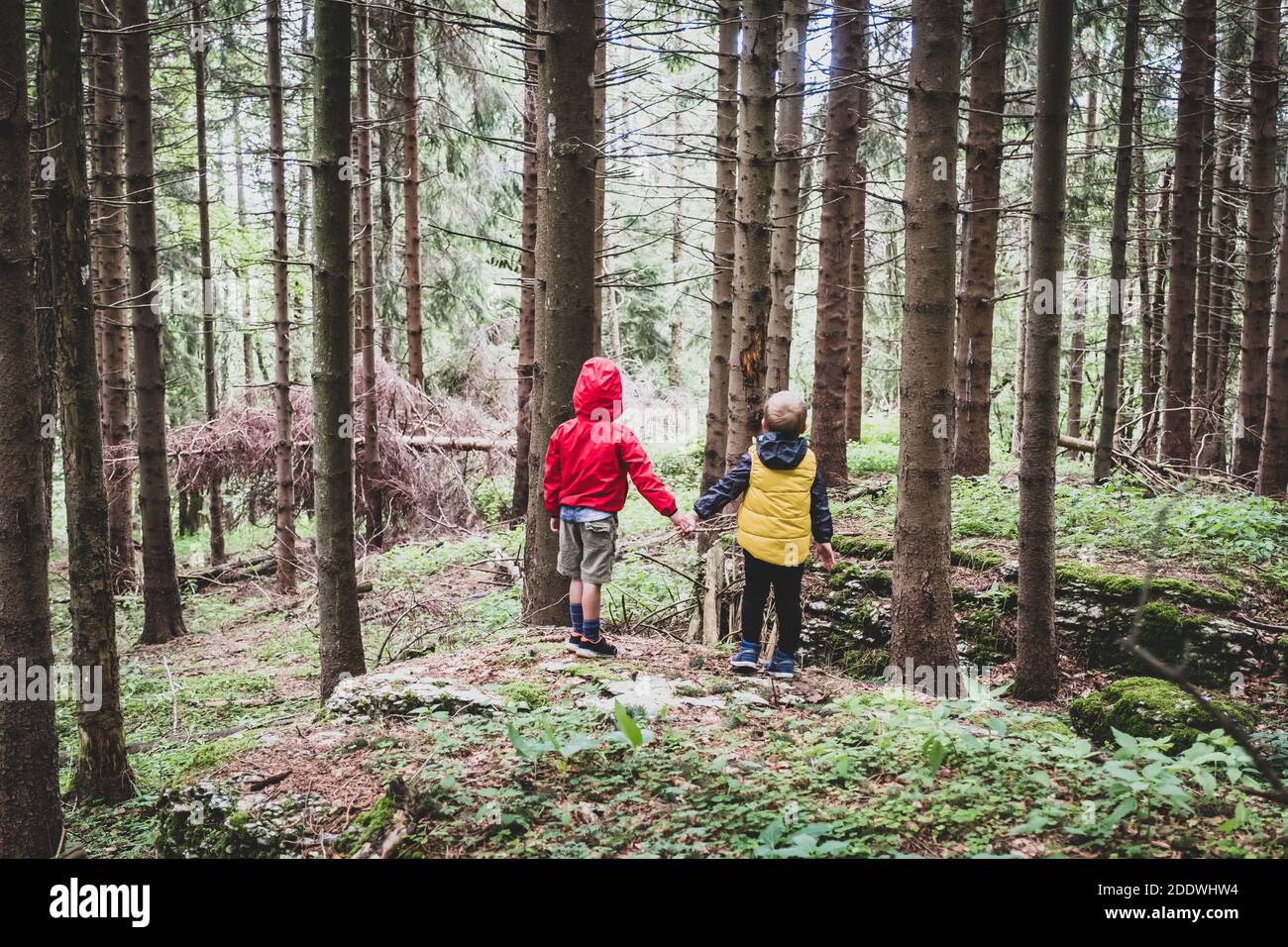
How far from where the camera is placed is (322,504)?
6582 millimetres

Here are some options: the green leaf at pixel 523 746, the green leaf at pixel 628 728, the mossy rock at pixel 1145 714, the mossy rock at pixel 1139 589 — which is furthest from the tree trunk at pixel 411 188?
the mossy rock at pixel 1145 714

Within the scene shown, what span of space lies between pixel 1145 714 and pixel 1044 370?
253 cm

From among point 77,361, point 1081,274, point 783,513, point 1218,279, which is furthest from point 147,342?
point 1218,279

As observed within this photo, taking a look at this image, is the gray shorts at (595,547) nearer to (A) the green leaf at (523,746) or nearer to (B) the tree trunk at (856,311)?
(A) the green leaf at (523,746)

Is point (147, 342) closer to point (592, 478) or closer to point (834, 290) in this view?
point (592, 478)

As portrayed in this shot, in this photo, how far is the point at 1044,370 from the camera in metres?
6.30

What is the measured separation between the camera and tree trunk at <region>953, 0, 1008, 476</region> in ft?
35.1

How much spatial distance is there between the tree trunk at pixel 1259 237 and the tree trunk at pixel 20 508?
1280 cm

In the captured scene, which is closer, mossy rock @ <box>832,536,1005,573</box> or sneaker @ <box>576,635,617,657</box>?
sneaker @ <box>576,635,617,657</box>

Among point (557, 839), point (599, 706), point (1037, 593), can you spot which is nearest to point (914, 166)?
point (1037, 593)

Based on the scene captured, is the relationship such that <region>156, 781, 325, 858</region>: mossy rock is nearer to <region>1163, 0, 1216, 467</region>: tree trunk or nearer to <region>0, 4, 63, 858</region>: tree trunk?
<region>0, 4, 63, 858</region>: tree trunk

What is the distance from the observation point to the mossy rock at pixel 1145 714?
503 centimetres

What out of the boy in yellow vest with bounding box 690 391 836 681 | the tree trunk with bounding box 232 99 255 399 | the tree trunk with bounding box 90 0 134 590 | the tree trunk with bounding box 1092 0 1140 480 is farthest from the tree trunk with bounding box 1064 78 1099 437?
the tree trunk with bounding box 90 0 134 590

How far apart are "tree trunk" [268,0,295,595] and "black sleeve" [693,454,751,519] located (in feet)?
23.4
